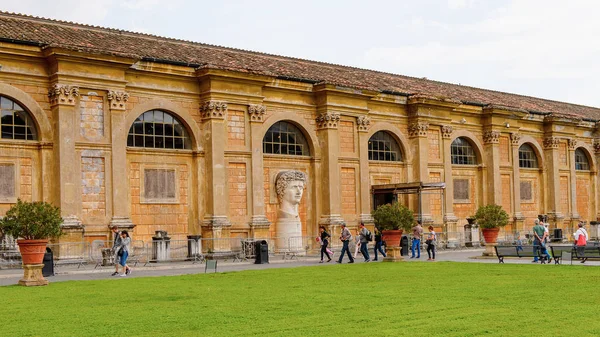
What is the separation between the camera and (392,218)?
1219 inches

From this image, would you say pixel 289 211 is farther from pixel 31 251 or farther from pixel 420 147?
pixel 31 251

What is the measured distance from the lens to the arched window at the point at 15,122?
92.1ft

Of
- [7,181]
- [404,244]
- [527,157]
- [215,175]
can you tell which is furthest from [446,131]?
[7,181]

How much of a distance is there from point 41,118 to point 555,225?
32.9 metres

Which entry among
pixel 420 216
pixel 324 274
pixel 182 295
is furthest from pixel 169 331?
pixel 420 216

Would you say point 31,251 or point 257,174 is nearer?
point 31,251

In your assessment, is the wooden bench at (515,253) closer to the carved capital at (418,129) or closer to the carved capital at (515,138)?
the carved capital at (418,129)

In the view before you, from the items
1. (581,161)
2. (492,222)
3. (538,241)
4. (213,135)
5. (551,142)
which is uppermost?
(551,142)

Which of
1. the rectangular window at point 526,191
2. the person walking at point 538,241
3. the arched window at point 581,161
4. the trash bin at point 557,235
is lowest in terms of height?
the trash bin at point 557,235

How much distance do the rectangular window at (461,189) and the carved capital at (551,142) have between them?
776cm

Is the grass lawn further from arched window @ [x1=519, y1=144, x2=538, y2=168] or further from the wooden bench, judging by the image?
arched window @ [x1=519, y1=144, x2=538, y2=168]

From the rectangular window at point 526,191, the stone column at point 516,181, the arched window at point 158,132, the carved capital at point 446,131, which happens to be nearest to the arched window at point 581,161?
the rectangular window at point 526,191

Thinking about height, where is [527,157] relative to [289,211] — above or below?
above

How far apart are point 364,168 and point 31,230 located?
19992mm
